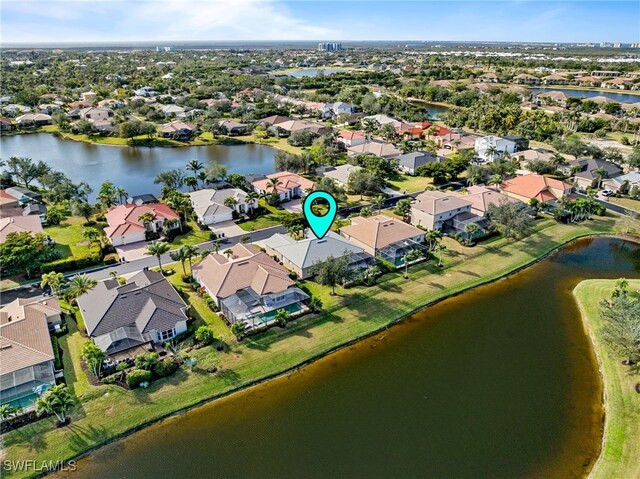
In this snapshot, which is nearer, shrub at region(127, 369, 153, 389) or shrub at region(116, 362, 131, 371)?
shrub at region(127, 369, 153, 389)

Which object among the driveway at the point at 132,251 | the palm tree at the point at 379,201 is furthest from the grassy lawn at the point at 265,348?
the palm tree at the point at 379,201

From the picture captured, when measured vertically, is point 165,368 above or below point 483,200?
below

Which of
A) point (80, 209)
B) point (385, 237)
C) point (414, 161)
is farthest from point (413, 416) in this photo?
point (414, 161)

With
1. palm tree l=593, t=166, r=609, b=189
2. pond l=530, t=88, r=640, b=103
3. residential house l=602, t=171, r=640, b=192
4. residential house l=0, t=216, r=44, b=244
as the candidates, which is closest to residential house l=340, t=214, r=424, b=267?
residential house l=0, t=216, r=44, b=244

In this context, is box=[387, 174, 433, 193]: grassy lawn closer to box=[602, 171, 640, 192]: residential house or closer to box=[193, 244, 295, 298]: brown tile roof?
box=[602, 171, 640, 192]: residential house

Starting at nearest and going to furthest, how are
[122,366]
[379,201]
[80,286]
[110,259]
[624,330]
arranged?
[122,366]
[624,330]
[80,286]
[110,259]
[379,201]

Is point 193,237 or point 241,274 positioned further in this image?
point 193,237

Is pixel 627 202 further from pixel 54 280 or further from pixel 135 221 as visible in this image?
pixel 54 280
